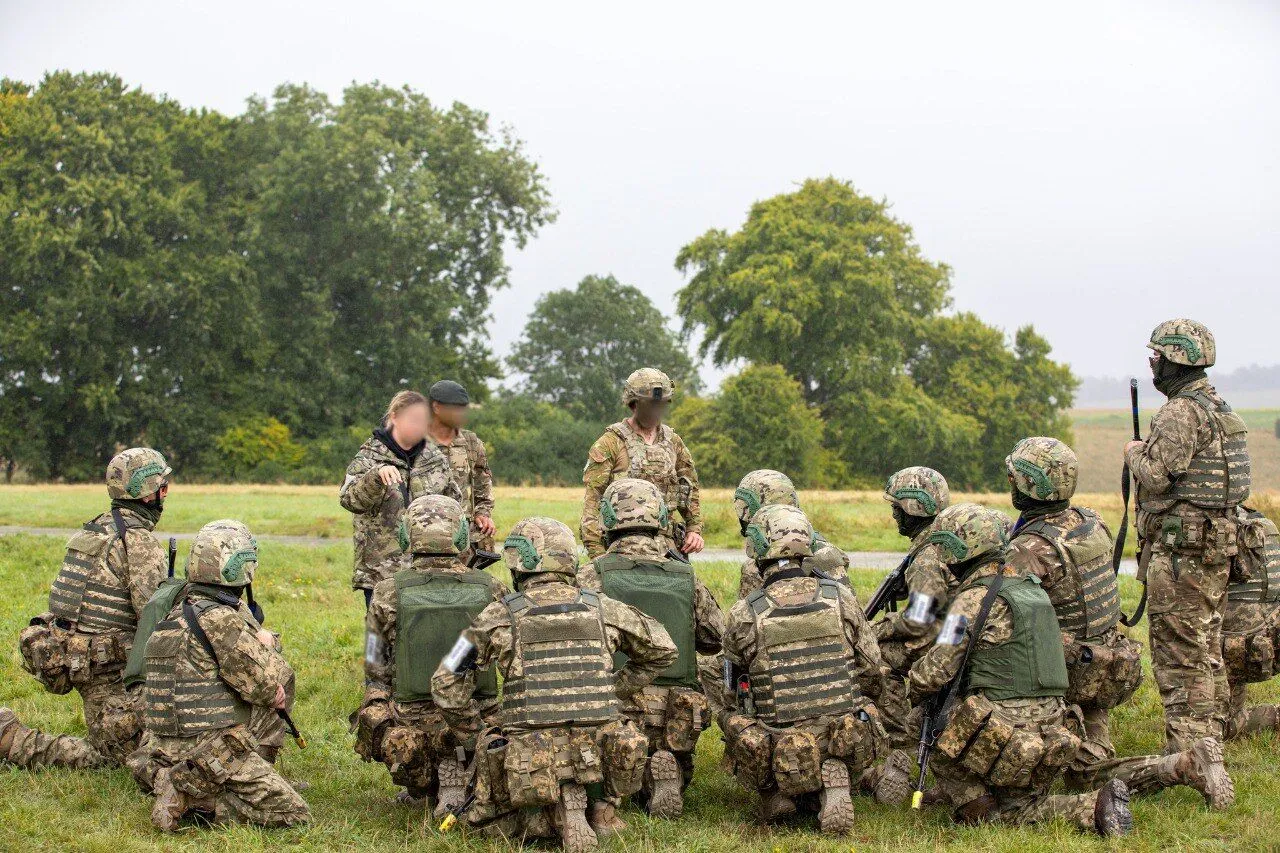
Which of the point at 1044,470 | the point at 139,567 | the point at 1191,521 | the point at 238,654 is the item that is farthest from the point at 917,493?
the point at 139,567

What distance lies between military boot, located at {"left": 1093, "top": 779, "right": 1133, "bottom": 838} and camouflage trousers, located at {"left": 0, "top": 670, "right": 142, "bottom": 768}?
647 cm

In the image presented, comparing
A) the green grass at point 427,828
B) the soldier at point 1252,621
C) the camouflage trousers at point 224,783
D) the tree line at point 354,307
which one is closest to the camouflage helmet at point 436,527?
the camouflage trousers at point 224,783

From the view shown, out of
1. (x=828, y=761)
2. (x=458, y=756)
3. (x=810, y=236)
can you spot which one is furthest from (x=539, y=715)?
(x=810, y=236)

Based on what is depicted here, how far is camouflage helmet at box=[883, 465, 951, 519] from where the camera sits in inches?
360

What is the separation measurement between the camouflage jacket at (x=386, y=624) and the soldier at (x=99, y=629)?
6.17 ft

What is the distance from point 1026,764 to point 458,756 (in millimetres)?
3553

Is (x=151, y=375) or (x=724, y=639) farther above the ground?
(x=151, y=375)

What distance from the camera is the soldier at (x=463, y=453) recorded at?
1041 cm

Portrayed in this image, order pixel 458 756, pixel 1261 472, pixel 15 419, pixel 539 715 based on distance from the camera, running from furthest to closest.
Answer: pixel 1261 472, pixel 15 419, pixel 458 756, pixel 539 715

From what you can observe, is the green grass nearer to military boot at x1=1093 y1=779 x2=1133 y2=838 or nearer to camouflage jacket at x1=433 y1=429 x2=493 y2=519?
military boot at x1=1093 y1=779 x2=1133 y2=838

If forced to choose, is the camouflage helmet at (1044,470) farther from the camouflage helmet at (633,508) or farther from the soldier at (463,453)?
the soldier at (463,453)

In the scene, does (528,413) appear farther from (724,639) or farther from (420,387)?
(724,639)

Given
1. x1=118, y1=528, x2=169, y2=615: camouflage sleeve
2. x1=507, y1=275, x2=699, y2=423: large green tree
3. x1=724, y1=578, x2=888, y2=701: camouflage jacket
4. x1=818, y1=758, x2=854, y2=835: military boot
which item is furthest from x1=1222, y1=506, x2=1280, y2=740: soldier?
x1=507, y1=275, x2=699, y2=423: large green tree

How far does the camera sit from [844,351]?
58562 millimetres
